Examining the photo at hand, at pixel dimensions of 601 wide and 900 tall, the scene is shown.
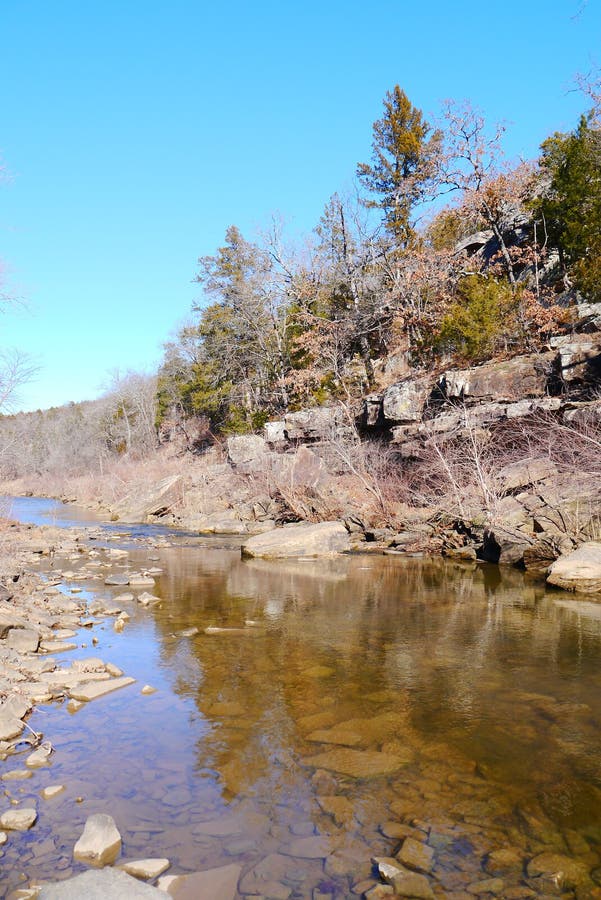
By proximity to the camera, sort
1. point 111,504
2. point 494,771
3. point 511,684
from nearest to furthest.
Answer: point 494,771
point 511,684
point 111,504

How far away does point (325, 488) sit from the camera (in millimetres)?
23406

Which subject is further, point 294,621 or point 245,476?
point 245,476

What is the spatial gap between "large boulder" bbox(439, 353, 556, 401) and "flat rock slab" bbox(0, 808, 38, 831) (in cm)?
1949

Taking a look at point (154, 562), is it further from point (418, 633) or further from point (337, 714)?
point (337, 714)

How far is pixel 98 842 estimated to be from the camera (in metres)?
4.08

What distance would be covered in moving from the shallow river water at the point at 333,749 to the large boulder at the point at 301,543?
269 inches

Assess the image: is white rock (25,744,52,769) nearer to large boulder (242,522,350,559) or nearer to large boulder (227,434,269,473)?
large boulder (242,522,350,559)

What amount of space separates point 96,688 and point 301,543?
11.2 meters

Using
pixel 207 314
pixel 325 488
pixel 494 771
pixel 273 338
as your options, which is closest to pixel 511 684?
pixel 494 771

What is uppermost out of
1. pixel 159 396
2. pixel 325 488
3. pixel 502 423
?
pixel 159 396

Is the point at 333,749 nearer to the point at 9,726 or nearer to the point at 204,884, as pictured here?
the point at 204,884

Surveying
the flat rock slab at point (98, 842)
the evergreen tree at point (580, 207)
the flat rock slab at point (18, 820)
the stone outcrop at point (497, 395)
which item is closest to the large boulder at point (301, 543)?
the stone outcrop at point (497, 395)

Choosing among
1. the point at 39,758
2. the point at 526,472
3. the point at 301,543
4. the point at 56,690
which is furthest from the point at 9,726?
the point at 526,472

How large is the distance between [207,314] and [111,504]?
13.9m
